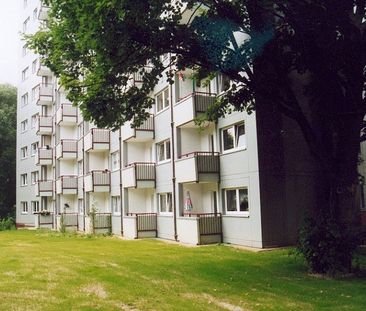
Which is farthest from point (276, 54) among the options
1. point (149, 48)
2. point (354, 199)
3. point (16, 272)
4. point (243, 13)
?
point (16, 272)

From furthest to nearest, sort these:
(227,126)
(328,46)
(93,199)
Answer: (93,199)
(227,126)
(328,46)

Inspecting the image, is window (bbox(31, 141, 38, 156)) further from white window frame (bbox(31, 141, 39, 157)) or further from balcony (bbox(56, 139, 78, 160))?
balcony (bbox(56, 139, 78, 160))

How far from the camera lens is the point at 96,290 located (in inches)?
421

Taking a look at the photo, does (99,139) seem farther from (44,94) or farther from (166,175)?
(44,94)

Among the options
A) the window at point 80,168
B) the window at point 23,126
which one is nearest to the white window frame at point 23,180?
the window at point 23,126

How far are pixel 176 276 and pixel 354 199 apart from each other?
526 centimetres

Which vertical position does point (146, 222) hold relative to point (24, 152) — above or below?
below

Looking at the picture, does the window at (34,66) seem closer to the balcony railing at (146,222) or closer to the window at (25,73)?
the window at (25,73)

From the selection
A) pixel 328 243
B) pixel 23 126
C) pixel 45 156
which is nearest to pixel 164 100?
pixel 328 243

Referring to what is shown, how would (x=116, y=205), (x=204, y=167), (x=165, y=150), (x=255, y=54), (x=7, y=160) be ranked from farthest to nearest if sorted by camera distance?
(x=7, y=160)
(x=116, y=205)
(x=165, y=150)
(x=204, y=167)
(x=255, y=54)

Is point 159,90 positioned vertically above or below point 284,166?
above

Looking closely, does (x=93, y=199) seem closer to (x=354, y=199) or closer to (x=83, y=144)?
(x=83, y=144)

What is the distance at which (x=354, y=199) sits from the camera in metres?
12.5

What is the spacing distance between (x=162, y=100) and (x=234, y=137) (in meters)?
7.49
